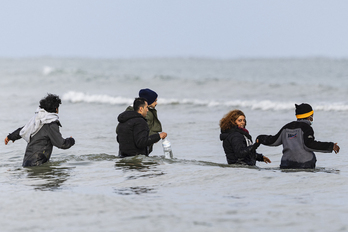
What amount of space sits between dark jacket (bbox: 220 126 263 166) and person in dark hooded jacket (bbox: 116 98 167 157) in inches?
40.2

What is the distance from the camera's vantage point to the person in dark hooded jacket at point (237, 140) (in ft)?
21.2

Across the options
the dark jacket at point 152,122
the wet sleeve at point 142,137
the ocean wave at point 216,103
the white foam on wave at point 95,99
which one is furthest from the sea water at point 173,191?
the white foam on wave at point 95,99

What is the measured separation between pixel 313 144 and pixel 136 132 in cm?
265

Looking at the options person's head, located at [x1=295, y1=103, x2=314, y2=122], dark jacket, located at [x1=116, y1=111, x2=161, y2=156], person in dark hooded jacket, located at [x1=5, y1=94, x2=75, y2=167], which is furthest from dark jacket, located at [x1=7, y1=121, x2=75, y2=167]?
person's head, located at [x1=295, y1=103, x2=314, y2=122]

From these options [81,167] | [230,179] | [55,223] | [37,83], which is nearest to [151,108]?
[81,167]

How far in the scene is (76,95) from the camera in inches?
1040

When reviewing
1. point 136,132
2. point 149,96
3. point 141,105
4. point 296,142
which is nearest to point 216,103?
point 149,96

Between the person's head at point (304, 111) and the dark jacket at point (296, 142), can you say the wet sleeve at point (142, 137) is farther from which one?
the person's head at point (304, 111)

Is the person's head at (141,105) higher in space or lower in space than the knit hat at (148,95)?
lower

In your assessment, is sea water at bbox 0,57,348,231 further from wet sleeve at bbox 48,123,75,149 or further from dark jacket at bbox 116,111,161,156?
wet sleeve at bbox 48,123,75,149

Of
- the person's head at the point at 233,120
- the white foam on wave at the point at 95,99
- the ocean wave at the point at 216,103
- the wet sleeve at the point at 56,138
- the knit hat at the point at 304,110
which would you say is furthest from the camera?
the white foam on wave at the point at 95,99

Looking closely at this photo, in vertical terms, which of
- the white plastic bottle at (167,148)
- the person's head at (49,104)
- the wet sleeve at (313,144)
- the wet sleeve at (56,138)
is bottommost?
the white plastic bottle at (167,148)

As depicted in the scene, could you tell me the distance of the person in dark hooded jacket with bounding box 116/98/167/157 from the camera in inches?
280

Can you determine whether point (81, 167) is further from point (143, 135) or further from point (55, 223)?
point (55, 223)
